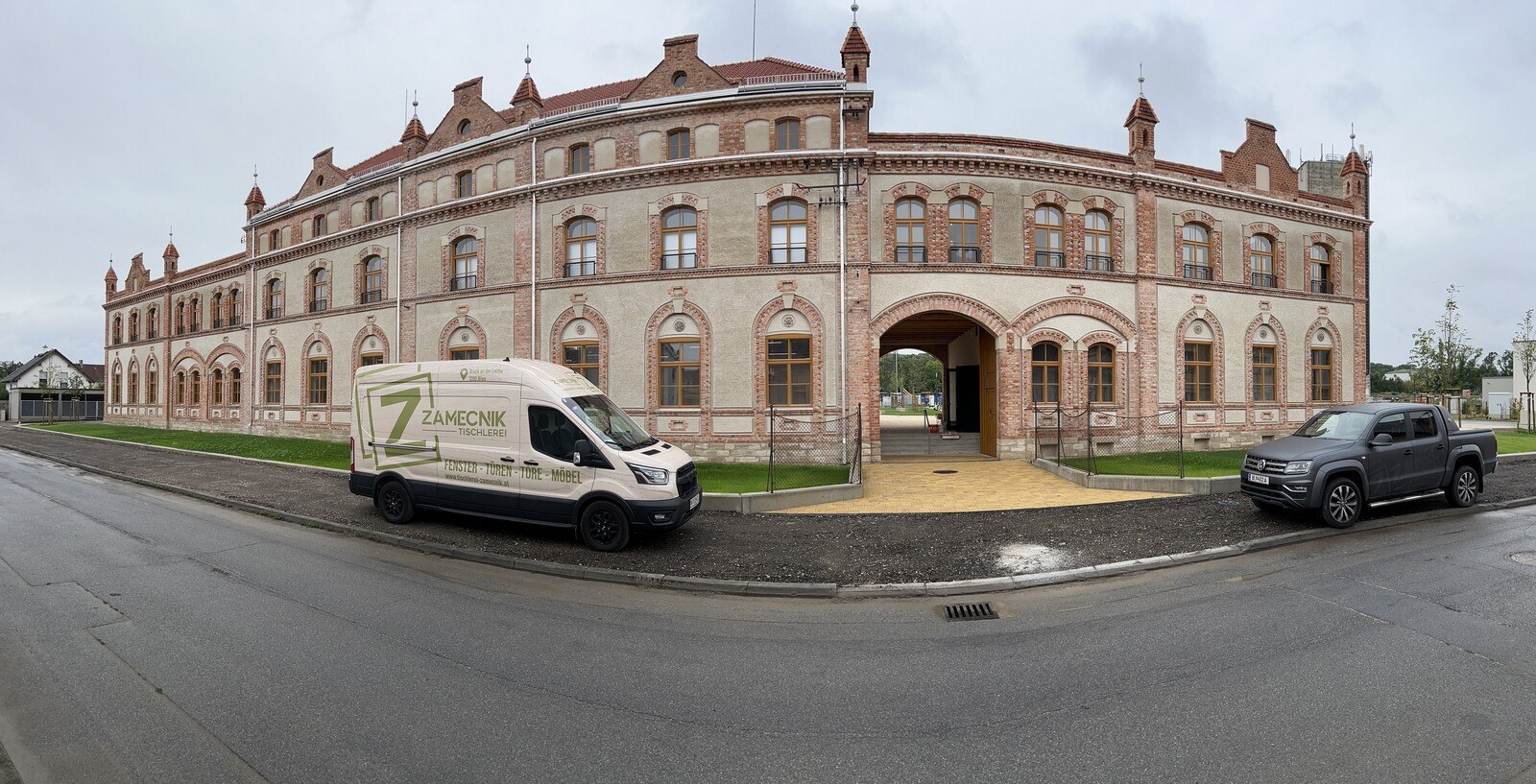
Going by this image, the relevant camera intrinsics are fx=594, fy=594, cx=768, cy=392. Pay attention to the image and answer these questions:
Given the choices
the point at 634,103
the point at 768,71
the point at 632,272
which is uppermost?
the point at 768,71

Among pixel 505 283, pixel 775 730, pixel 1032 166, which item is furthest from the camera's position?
pixel 505 283

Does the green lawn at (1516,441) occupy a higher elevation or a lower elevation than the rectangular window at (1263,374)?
lower

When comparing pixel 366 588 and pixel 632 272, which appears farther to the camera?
pixel 632 272

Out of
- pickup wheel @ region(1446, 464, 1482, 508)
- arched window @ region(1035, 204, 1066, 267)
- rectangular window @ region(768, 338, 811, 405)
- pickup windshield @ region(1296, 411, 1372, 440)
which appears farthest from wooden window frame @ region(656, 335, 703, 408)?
pickup wheel @ region(1446, 464, 1482, 508)

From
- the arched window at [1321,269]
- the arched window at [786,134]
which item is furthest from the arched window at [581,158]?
the arched window at [1321,269]

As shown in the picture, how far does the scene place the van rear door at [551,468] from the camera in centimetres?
848

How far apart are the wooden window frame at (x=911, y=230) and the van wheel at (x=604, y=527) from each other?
12872 mm

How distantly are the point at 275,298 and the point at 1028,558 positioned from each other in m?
34.9

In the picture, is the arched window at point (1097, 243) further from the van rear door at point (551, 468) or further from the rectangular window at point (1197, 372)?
the van rear door at point (551, 468)

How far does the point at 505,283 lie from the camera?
20781 millimetres

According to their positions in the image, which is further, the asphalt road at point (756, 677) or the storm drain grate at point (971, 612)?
the storm drain grate at point (971, 612)

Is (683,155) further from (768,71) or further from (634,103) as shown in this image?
(768,71)

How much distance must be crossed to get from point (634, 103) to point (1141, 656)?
19739mm

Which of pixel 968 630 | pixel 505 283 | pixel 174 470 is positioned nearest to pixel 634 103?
pixel 505 283
